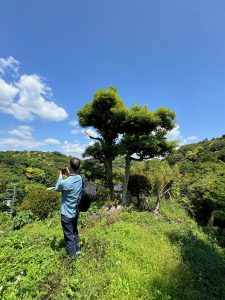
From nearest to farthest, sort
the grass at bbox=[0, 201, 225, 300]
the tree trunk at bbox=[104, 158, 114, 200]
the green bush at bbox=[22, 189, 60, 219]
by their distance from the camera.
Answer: the grass at bbox=[0, 201, 225, 300]
the tree trunk at bbox=[104, 158, 114, 200]
the green bush at bbox=[22, 189, 60, 219]

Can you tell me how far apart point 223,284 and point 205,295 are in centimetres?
95

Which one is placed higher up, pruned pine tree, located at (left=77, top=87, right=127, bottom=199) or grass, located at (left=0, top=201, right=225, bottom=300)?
pruned pine tree, located at (left=77, top=87, right=127, bottom=199)

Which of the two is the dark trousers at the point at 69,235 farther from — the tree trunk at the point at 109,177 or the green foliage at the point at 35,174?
the green foliage at the point at 35,174

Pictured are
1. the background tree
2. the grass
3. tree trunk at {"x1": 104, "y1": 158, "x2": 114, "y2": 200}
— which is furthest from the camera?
tree trunk at {"x1": 104, "y1": 158, "x2": 114, "y2": 200}

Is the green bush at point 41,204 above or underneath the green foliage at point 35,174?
underneath

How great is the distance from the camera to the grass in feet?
12.3

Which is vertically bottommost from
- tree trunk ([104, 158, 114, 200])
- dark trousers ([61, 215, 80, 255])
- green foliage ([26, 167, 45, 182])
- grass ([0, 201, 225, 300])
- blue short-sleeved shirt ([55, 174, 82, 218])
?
grass ([0, 201, 225, 300])

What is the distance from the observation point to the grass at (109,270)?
3.76 m

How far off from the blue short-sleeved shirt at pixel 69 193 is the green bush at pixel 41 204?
13332 mm

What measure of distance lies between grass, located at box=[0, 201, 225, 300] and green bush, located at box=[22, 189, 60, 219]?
12.0m

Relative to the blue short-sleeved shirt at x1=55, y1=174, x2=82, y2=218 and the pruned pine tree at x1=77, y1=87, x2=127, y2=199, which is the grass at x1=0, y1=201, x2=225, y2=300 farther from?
the pruned pine tree at x1=77, y1=87, x2=127, y2=199

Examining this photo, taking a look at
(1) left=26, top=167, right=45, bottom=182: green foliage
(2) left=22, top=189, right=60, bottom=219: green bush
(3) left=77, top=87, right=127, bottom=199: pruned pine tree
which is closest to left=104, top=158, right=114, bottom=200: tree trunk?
(3) left=77, top=87, right=127, bottom=199: pruned pine tree

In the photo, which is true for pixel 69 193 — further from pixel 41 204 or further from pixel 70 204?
pixel 41 204

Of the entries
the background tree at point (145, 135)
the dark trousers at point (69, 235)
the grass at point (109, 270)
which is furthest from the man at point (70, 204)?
the background tree at point (145, 135)
